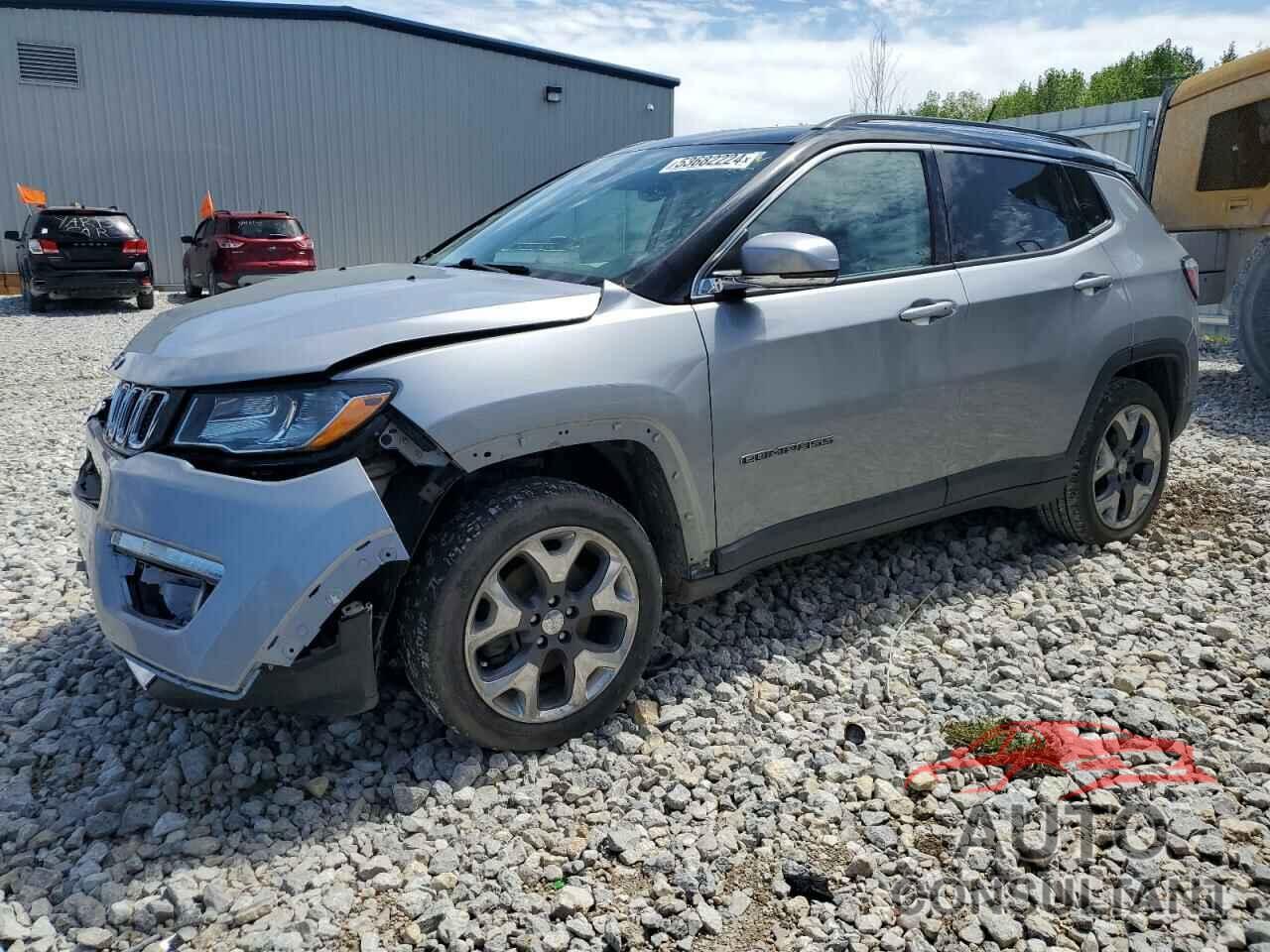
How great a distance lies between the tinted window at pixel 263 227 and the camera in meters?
16.2

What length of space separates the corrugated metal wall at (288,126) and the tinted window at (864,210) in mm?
19493

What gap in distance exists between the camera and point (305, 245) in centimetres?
1652

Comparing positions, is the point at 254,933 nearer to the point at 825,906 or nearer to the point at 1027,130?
the point at 825,906

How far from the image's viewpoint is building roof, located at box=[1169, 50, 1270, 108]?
8.69 metres

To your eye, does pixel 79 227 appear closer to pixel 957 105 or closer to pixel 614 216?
pixel 614 216

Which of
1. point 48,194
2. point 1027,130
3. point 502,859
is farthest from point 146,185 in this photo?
point 502,859

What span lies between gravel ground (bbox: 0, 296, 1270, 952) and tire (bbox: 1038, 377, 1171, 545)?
370 millimetres

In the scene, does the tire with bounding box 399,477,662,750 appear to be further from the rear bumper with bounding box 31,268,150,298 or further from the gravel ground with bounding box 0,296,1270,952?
the rear bumper with bounding box 31,268,150,298

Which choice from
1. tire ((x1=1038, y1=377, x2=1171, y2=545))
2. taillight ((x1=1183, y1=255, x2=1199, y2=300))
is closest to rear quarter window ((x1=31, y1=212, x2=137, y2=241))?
tire ((x1=1038, y1=377, x2=1171, y2=545))

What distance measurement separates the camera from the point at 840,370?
334 cm

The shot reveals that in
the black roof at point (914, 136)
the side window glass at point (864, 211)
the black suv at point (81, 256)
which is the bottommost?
the black suv at point (81, 256)

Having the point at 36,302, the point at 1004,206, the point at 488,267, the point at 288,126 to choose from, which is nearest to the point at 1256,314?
the point at 1004,206

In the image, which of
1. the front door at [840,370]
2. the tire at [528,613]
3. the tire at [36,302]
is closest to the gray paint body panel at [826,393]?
the front door at [840,370]

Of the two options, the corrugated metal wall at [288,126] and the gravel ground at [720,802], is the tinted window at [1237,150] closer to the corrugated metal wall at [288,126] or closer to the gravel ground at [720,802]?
the gravel ground at [720,802]
